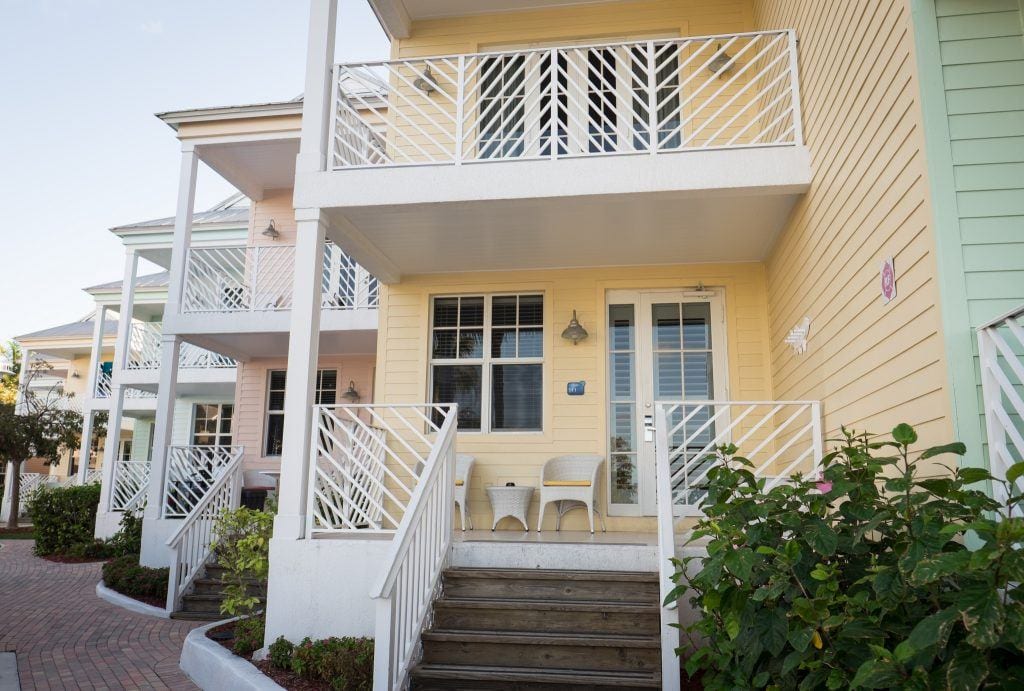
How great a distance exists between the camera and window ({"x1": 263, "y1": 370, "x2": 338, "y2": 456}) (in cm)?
1302

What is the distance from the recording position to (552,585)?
5.36 m

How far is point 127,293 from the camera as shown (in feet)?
46.1

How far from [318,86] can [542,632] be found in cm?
471

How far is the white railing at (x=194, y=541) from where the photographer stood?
8414mm

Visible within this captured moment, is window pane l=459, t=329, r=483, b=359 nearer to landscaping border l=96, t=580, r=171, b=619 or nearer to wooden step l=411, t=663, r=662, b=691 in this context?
wooden step l=411, t=663, r=662, b=691

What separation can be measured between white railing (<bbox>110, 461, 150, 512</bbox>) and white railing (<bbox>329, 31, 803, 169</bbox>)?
7996 mm

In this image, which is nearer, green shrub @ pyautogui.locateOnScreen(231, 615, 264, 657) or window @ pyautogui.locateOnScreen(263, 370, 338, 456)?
green shrub @ pyautogui.locateOnScreen(231, 615, 264, 657)

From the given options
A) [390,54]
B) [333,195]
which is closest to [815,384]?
[333,195]

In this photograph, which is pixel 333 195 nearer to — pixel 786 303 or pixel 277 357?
pixel 786 303

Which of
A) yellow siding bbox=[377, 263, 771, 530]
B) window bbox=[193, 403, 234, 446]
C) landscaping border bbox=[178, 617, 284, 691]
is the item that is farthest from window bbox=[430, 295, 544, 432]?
window bbox=[193, 403, 234, 446]

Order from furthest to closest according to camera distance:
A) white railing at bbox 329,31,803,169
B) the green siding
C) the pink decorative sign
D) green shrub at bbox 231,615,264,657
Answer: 1. white railing at bbox 329,31,803,169
2. green shrub at bbox 231,615,264,657
3. the pink decorative sign
4. the green siding

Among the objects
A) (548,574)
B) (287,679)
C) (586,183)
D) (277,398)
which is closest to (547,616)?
(548,574)

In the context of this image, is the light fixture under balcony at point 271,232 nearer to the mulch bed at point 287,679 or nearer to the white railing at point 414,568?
the white railing at point 414,568

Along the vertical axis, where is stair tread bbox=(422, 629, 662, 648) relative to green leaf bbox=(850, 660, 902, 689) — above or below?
below
